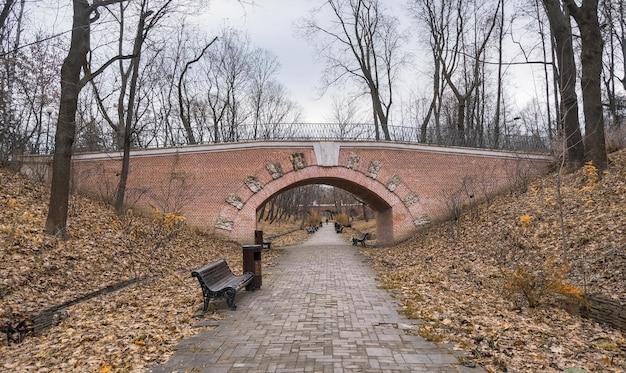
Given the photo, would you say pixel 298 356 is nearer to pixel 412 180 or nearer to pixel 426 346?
pixel 426 346

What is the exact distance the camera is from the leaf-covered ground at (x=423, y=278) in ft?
14.7

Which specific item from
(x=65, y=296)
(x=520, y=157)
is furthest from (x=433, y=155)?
(x=65, y=296)

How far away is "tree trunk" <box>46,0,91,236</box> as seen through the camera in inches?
353

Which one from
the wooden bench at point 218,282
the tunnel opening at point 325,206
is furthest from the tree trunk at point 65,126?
the tunnel opening at point 325,206

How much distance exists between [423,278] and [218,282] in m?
4.50

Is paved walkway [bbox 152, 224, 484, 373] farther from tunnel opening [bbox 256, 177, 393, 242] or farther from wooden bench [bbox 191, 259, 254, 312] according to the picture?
tunnel opening [bbox 256, 177, 393, 242]

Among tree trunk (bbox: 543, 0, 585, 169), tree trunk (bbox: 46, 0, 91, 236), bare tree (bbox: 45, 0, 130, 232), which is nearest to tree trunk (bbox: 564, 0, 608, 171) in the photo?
tree trunk (bbox: 543, 0, 585, 169)

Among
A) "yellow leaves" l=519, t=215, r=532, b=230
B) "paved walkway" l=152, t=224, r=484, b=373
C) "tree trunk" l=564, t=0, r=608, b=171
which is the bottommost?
"paved walkway" l=152, t=224, r=484, b=373

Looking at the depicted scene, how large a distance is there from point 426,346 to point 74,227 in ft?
29.8

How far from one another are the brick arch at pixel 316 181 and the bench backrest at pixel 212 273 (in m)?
8.11

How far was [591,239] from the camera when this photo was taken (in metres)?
7.86

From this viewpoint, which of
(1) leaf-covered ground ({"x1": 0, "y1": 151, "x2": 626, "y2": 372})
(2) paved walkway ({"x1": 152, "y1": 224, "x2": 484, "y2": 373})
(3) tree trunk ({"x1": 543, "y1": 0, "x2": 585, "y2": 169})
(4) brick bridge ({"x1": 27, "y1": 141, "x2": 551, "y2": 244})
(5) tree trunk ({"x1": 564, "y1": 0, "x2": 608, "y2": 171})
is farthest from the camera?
(4) brick bridge ({"x1": 27, "y1": 141, "x2": 551, "y2": 244})

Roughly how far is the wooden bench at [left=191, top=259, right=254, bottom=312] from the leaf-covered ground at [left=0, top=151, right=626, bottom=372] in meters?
0.36

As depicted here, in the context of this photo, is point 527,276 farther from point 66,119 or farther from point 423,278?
point 66,119
